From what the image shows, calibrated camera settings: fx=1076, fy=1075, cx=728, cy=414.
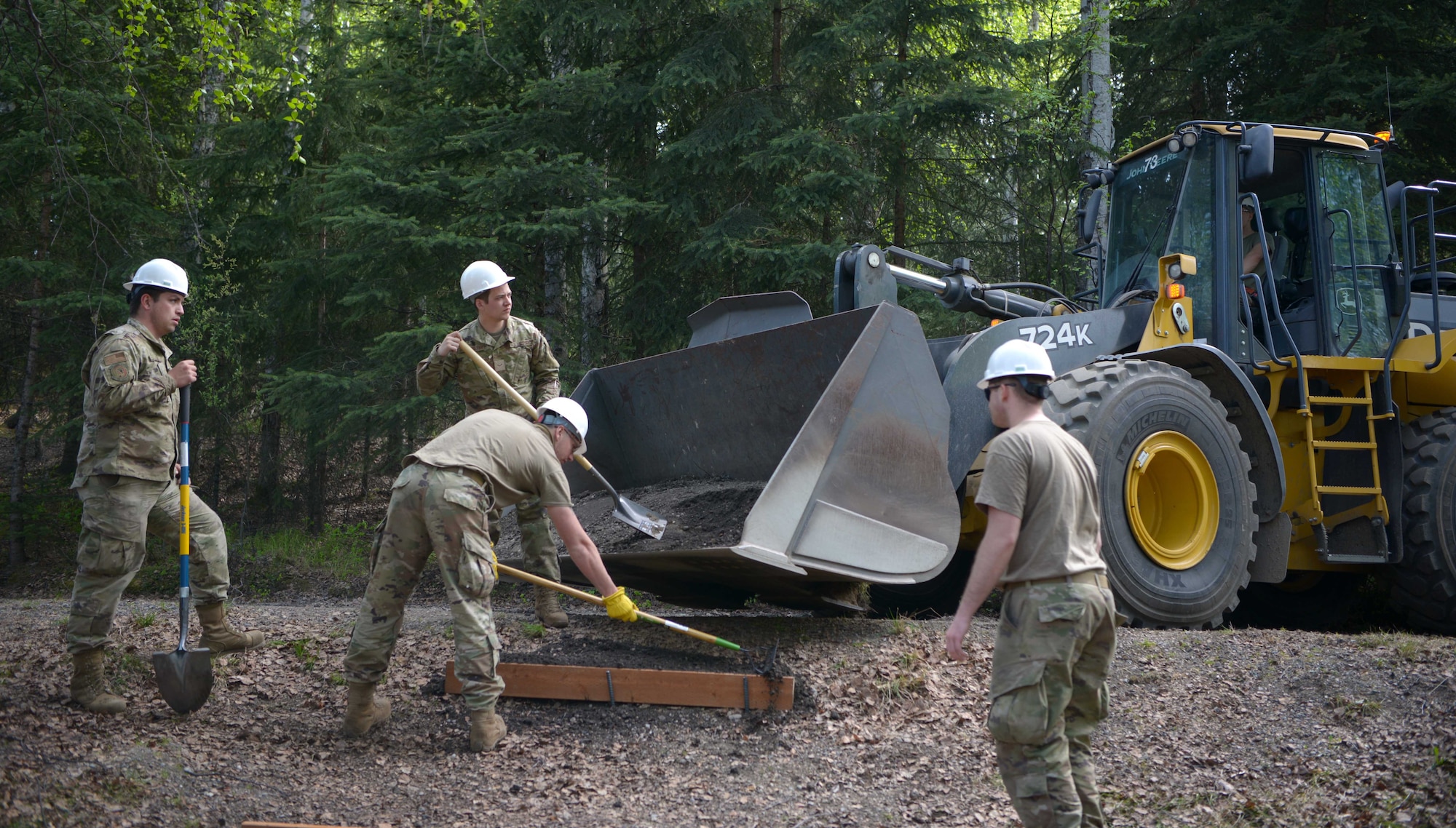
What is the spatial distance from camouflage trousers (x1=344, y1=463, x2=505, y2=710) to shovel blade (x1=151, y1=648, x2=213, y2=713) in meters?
0.75

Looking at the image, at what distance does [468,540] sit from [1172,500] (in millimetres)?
3975

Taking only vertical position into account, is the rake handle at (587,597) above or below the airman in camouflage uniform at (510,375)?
below

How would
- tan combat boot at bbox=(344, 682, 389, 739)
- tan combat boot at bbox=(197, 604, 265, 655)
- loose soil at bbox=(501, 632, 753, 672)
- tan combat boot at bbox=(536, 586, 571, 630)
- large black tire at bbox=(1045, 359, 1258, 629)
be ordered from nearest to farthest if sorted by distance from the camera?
1. tan combat boot at bbox=(344, 682, 389, 739)
2. loose soil at bbox=(501, 632, 753, 672)
3. tan combat boot at bbox=(197, 604, 265, 655)
4. large black tire at bbox=(1045, 359, 1258, 629)
5. tan combat boot at bbox=(536, 586, 571, 630)

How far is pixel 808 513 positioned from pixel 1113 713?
1.59 metres

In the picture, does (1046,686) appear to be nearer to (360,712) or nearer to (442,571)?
(442,571)

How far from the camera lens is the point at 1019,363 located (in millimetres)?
3332

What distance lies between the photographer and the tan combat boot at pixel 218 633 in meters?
5.30

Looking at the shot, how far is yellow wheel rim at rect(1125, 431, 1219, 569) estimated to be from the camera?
5.78 meters

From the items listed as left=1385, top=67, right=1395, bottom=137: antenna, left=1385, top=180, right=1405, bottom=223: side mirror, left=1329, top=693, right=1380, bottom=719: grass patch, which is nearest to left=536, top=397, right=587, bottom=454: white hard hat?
left=1329, top=693, right=1380, bottom=719: grass patch

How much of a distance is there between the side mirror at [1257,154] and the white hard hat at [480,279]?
438cm

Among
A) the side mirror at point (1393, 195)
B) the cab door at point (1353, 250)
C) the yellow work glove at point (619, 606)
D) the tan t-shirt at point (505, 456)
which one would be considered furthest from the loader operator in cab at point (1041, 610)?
the side mirror at point (1393, 195)

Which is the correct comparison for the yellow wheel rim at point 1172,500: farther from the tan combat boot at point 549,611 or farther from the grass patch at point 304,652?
the grass patch at point 304,652

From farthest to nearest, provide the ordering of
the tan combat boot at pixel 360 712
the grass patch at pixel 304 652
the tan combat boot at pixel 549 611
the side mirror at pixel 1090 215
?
the side mirror at pixel 1090 215 → the tan combat boot at pixel 549 611 → the grass patch at pixel 304 652 → the tan combat boot at pixel 360 712

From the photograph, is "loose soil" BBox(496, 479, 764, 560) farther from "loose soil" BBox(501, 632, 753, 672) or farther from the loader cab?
the loader cab
